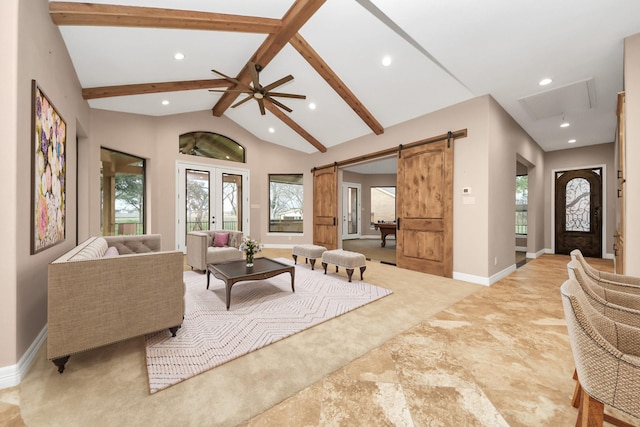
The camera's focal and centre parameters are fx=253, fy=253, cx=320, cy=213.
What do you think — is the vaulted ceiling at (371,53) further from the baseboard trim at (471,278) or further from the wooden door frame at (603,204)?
the baseboard trim at (471,278)

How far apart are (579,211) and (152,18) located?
9.71m

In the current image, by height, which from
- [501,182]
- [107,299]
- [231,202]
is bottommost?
[107,299]

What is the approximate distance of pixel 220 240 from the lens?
5.20 metres

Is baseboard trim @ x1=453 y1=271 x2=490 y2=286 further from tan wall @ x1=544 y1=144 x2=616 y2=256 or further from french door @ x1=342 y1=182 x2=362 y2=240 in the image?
french door @ x1=342 y1=182 x2=362 y2=240

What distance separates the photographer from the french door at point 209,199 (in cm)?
639

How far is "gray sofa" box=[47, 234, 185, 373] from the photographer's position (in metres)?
1.74

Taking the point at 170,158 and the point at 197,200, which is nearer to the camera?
the point at 170,158

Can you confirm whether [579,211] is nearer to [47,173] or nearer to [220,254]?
[220,254]

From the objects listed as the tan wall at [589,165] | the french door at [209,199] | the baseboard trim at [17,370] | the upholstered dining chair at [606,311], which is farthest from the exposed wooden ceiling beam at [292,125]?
the tan wall at [589,165]

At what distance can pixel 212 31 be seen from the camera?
3.55 meters

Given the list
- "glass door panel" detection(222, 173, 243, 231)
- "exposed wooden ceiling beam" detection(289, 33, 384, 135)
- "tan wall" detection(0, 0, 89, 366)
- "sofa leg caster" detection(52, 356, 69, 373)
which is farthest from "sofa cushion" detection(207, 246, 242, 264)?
"exposed wooden ceiling beam" detection(289, 33, 384, 135)

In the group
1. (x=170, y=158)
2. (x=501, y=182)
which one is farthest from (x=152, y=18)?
(x=501, y=182)

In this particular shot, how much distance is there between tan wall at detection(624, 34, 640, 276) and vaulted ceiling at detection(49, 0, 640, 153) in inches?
12.0

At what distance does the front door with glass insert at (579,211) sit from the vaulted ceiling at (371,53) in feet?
4.61
